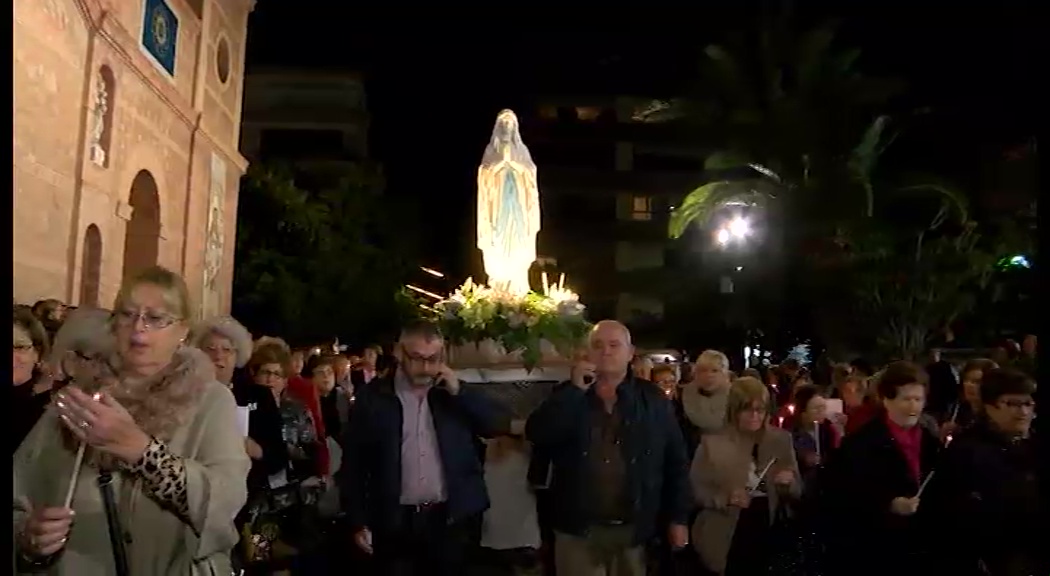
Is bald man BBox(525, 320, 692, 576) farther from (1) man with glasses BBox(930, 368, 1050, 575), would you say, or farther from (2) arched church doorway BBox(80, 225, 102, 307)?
(2) arched church doorway BBox(80, 225, 102, 307)

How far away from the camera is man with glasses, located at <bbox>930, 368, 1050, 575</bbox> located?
3.73 m

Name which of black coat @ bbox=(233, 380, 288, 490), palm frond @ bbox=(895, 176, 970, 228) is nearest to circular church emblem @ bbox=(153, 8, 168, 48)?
black coat @ bbox=(233, 380, 288, 490)

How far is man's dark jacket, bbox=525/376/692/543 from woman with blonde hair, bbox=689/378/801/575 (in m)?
0.74

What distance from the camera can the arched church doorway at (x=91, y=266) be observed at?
33.0ft

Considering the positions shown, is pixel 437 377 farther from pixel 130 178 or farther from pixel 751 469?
pixel 130 178

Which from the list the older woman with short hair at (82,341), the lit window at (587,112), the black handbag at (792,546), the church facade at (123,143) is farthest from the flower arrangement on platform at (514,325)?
the lit window at (587,112)

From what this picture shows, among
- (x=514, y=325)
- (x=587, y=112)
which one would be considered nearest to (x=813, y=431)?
(x=514, y=325)

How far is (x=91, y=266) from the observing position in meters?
10.3

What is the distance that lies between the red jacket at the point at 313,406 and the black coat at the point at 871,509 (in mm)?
2651

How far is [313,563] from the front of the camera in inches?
208

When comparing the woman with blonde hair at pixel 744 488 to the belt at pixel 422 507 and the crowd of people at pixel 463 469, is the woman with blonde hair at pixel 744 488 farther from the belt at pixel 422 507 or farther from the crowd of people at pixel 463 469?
the belt at pixel 422 507

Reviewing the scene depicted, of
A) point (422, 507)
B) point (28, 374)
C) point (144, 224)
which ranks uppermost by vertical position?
point (144, 224)

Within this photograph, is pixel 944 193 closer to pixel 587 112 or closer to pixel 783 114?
pixel 783 114

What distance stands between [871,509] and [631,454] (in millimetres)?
1085
